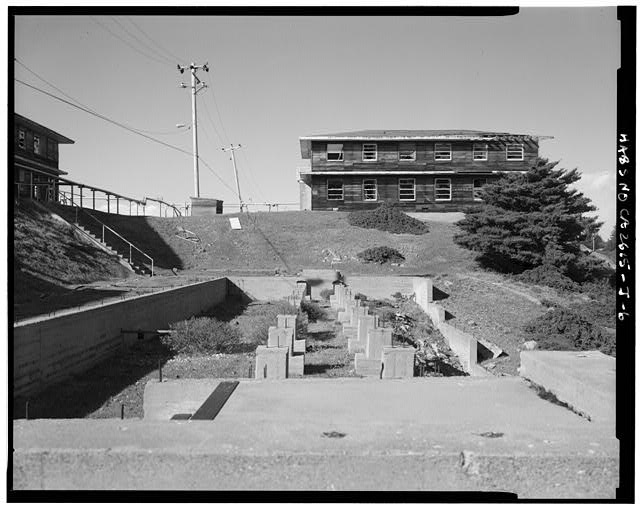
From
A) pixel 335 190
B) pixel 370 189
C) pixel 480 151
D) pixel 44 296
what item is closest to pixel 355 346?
pixel 44 296

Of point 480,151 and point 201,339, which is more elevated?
point 480,151

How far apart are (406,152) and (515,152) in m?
6.96

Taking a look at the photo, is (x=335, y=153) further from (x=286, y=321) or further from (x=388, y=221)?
(x=286, y=321)

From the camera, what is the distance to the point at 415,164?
130 ft

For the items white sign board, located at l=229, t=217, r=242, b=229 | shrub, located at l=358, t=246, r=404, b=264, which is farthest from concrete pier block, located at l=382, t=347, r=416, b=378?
white sign board, located at l=229, t=217, r=242, b=229

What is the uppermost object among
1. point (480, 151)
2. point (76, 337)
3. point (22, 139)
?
point (480, 151)

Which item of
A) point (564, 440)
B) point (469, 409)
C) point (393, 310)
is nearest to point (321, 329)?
point (393, 310)

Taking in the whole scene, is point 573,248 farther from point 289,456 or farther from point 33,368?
point 289,456

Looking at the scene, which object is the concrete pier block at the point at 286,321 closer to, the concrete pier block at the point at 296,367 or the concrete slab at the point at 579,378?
the concrete pier block at the point at 296,367

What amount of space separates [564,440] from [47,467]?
3.50 m

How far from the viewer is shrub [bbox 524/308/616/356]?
627 inches

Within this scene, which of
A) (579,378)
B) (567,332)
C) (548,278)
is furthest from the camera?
(548,278)

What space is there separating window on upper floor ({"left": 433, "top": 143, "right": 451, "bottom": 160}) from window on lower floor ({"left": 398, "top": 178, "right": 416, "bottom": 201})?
214cm

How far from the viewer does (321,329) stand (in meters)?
17.8
